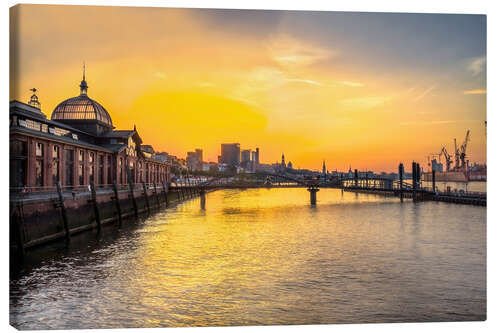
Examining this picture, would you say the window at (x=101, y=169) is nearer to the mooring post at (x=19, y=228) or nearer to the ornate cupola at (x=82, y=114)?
the ornate cupola at (x=82, y=114)

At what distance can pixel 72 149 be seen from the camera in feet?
82.1

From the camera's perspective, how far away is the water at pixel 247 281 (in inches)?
385

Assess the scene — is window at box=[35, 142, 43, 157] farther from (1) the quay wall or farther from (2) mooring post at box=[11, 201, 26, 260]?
(2) mooring post at box=[11, 201, 26, 260]

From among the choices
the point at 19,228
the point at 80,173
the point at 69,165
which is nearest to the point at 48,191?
the point at 19,228

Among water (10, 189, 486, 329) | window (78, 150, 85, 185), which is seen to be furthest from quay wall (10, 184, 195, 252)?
window (78, 150, 85, 185)

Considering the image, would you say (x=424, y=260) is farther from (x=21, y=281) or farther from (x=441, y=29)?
(x=21, y=281)

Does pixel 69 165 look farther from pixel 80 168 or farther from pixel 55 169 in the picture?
pixel 55 169

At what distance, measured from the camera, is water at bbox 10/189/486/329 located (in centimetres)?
977

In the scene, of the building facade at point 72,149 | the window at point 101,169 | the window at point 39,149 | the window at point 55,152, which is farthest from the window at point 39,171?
the window at point 101,169

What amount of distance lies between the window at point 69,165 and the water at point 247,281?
4672mm

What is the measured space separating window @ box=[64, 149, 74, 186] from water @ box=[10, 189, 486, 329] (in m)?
4.67

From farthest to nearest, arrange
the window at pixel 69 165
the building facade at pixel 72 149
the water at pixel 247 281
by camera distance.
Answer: the window at pixel 69 165, the building facade at pixel 72 149, the water at pixel 247 281

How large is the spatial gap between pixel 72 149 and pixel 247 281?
1742 centimetres
